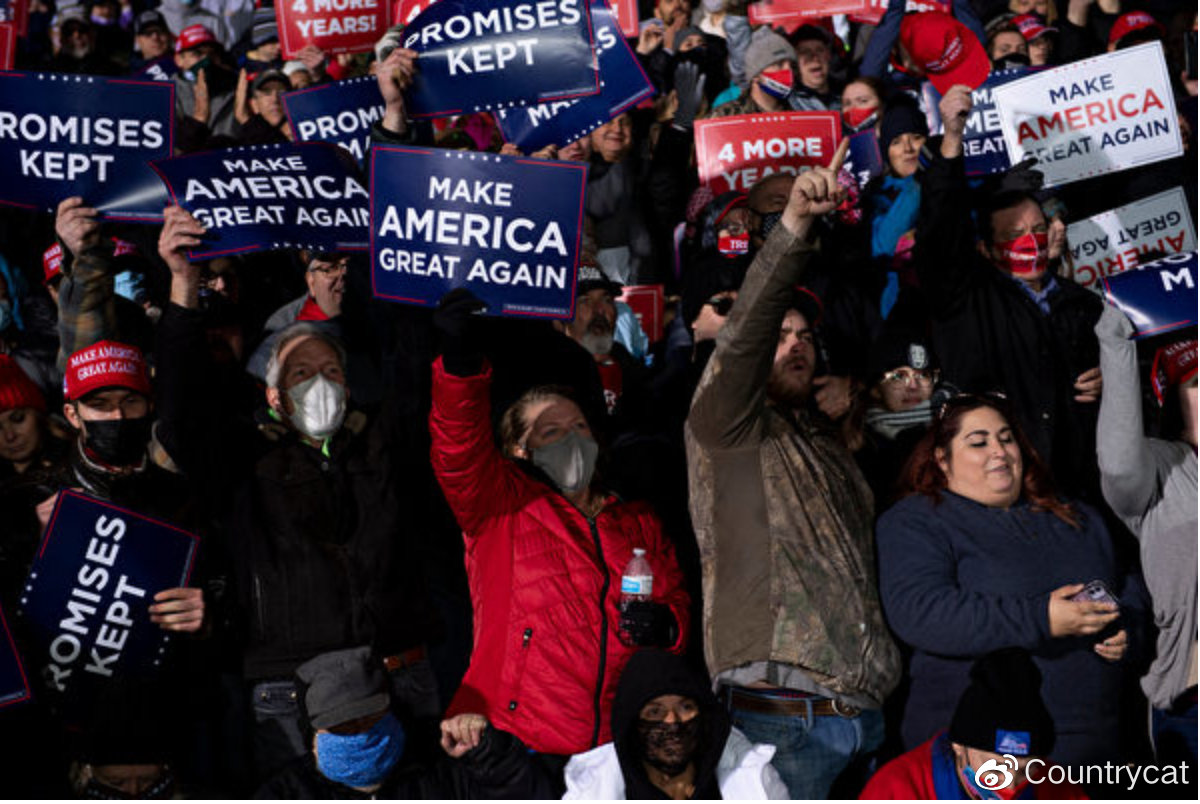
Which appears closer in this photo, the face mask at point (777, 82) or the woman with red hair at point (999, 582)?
the woman with red hair at point (999, 582)

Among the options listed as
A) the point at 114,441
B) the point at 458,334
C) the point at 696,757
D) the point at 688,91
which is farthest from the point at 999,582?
the point at 688,91

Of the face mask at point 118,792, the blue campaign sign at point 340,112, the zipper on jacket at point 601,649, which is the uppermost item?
the blue campaign sign at point 340,112

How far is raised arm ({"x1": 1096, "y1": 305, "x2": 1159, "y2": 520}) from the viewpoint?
18.4ft

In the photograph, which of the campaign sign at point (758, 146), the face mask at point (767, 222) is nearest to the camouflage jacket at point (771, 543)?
the face mask at point (767, 222)

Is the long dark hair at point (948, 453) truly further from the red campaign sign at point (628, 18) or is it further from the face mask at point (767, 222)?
the red campaign sign at point (628, 18)

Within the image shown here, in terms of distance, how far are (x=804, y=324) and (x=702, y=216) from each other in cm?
239

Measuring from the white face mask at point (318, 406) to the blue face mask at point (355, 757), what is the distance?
114 cm

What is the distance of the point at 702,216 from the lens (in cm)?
802

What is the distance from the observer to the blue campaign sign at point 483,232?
19.8 ft

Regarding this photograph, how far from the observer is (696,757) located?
5102mm

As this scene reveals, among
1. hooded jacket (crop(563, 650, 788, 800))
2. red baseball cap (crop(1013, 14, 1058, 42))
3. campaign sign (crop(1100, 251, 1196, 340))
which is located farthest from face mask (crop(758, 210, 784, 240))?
red baseball cap (crop(1013, 14, 1058, 42))

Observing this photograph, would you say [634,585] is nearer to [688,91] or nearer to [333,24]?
[333,24]

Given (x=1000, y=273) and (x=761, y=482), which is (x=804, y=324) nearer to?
(x=761, y=482)

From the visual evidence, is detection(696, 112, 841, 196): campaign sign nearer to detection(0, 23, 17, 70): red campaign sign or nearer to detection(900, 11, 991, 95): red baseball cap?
detection(900, 11, 991, 95): red baseball cap
